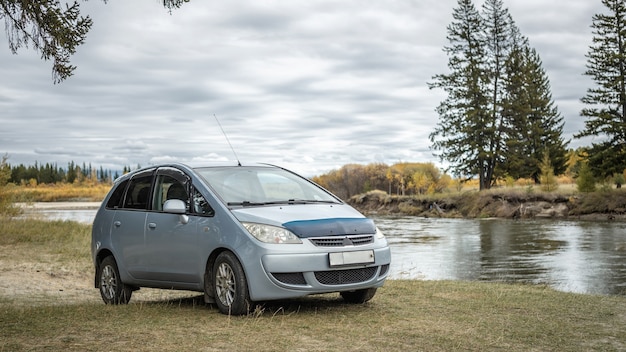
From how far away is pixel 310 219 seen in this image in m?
7.66

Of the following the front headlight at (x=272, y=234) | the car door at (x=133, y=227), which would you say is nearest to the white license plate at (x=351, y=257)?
the front headlight at (x=272, y=234)

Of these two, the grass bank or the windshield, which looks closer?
the grass bank

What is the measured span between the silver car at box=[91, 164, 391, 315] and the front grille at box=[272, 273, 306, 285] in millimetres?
10

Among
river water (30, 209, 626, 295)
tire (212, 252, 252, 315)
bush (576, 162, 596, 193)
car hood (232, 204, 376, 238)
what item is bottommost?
river water (30, 209, 626, 295)

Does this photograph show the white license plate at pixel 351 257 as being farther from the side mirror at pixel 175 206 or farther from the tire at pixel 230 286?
the side mirror at pixel 175 206

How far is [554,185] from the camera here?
2222 inches

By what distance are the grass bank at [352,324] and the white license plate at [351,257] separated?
596mm

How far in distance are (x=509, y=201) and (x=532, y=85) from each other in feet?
76.0

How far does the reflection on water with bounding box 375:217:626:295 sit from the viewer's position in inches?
685

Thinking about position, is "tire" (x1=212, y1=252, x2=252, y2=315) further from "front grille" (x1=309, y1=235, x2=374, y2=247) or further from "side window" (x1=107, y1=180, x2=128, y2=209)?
"side window" (x1=107, y1=180, x2=128, y2=209)

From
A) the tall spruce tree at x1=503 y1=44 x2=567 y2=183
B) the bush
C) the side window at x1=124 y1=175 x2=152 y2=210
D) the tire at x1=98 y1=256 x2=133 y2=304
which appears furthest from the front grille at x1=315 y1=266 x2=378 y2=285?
the tall spruce tree at x1=503 y1=44 x2=567 y2=183

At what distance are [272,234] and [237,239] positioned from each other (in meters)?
0.39

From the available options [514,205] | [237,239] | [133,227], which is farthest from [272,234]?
[514,205]

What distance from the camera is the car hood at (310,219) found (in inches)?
297
